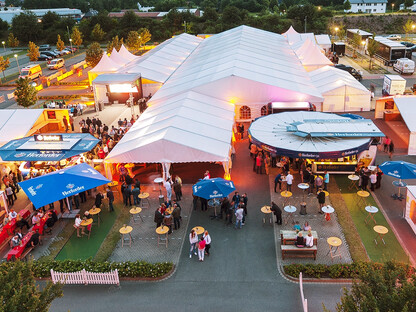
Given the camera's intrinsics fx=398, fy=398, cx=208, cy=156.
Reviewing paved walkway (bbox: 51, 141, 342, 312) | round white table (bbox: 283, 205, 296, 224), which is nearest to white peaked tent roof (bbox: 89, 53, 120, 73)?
round white table (bbox: 283, 205, 296, 224)

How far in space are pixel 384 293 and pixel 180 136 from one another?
46.9 feet

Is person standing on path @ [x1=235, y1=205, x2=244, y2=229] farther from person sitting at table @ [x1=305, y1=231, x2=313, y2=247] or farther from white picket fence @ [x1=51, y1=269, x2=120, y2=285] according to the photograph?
white picket fence @ [x1=51, y1=269, x2=120, y2=285]

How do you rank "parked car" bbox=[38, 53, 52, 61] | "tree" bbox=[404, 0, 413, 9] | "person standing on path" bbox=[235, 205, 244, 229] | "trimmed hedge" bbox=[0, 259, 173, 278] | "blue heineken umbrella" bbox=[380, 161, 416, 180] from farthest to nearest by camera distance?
1. "tree" bbox=[404, 0, 413, 9]
2. "parked car" bbox=[38, 53, 52, 61]
3. "blue heineken umbrella" bbox=[380, 161, 416, 180]
4. "person standing on path" bbox=[235, 205, 244, 229]
5. "trimmed hedge" bbox=[0, 259, 173, 278]

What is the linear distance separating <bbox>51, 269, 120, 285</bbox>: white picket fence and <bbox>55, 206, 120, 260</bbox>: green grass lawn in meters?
1.61

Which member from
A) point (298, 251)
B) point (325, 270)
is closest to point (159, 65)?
point (298, 251)

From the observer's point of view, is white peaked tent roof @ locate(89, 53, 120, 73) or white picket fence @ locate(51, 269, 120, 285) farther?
white peaked tent roof @ locate(89, 53, 120, 73)

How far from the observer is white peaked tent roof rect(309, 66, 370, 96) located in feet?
101

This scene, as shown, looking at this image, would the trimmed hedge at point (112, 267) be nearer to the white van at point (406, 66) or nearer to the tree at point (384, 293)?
the tree at point (384, 293)

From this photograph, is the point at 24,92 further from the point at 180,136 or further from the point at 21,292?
the point at 21,292

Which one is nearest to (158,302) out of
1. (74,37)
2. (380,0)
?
(74,37)

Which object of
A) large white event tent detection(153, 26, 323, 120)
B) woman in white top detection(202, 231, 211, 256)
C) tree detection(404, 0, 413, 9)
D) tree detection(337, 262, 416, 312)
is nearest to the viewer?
tree detection(337, 262, 416, 312)

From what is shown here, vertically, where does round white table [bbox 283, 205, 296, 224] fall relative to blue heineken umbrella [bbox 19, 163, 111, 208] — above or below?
below

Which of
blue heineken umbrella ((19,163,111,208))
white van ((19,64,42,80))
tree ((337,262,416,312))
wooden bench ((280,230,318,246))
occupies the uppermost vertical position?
tree ((337,262,416,312))

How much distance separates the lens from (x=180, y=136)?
21.2 m
